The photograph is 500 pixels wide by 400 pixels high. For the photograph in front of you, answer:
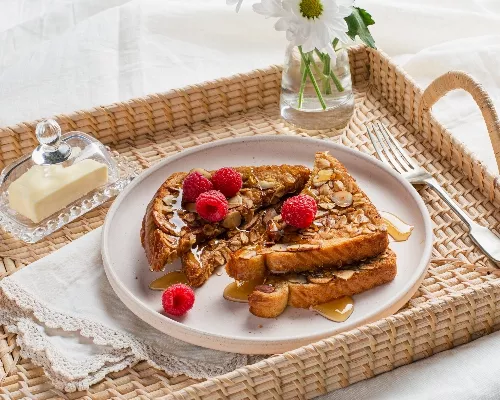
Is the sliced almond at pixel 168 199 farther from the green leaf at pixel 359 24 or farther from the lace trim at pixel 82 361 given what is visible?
the green leaf at pixel 359 24

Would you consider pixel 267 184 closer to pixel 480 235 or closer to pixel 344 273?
pixel 344 273

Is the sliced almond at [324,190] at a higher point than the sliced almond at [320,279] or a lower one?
higher

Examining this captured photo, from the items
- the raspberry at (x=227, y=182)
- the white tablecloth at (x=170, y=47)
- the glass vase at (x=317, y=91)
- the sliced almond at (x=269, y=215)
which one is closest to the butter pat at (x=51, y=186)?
the raspberry at (x=227, y=182)

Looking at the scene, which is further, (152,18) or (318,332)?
(152,18)

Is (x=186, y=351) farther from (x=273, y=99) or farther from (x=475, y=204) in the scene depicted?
(x=273, y=99)

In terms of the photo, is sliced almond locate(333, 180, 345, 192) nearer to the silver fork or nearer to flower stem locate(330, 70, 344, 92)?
the silver fork

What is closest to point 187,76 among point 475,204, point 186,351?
point 475,204
